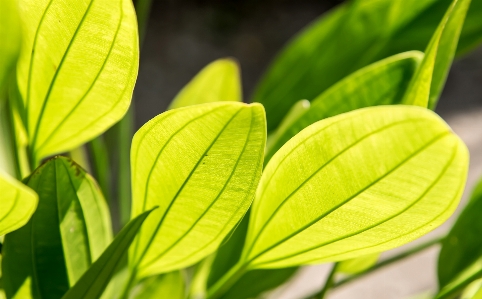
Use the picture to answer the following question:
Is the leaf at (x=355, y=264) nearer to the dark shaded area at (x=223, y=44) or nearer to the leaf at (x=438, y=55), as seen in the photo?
the leaf at (x=438, y=55)

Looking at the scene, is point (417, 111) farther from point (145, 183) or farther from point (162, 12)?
point (162, 12)

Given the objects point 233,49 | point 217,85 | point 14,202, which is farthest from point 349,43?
point 233,49

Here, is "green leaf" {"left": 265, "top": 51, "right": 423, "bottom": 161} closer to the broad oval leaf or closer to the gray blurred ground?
the broad oval leaf

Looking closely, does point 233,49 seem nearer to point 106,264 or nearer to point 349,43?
point 349,43

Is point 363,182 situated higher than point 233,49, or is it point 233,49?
point 363,182

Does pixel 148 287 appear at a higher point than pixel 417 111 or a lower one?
lower

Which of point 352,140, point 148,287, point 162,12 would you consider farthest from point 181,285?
point 162,12
